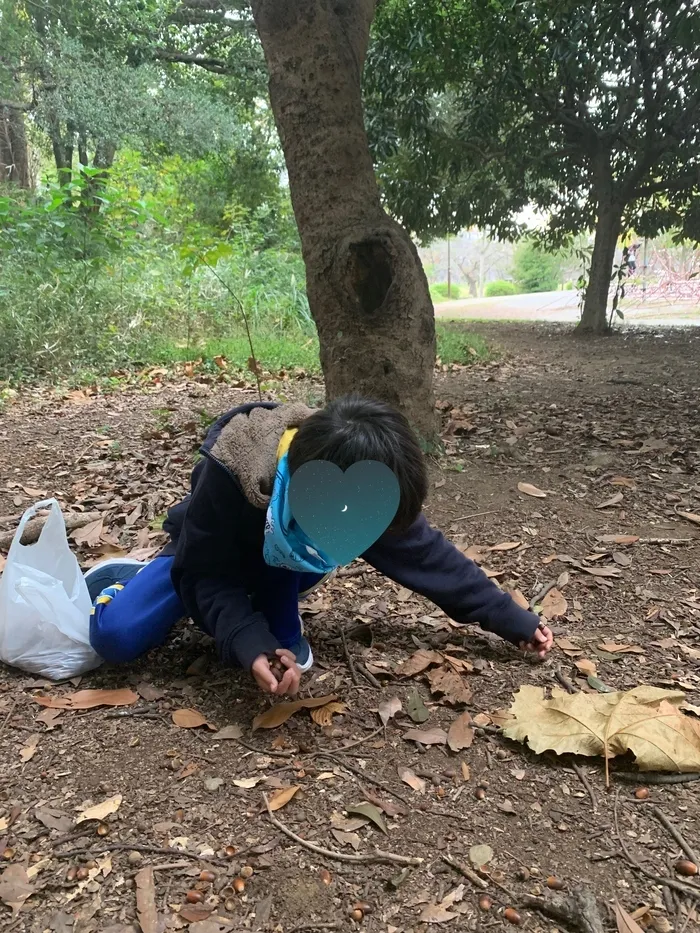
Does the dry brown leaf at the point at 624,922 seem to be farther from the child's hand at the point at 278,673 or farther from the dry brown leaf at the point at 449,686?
the child's hand at the point at 278,673

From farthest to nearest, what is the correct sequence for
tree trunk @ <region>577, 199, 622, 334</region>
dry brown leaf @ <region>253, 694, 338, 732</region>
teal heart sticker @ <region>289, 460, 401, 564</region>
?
tree trunk @ <region>577, 199, 622, 334</region>
dry brown leaf @ <region>253, 694, 338, 732</region>
teal heart sticker @ <region>289, 460, 401, 564</region>

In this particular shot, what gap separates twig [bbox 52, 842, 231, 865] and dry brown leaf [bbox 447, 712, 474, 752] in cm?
52

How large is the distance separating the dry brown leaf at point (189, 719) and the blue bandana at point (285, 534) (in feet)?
1.47

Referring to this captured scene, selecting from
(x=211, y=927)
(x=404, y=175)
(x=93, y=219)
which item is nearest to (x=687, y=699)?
(x=211, y=927)

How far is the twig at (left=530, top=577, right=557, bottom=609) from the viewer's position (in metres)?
1.95

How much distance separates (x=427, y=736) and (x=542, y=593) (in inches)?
29.4

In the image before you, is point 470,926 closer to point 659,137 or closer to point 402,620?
point 402,620

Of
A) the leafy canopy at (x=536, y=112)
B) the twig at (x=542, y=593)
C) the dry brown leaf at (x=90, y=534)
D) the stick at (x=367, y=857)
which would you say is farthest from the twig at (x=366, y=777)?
the leafy canopy at (x=536, y=112)

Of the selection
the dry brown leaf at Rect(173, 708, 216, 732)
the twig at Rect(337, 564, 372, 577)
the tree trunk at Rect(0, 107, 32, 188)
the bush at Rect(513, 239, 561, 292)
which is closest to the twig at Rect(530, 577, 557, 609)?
the twig at Rect(337, 564, 372, 577)

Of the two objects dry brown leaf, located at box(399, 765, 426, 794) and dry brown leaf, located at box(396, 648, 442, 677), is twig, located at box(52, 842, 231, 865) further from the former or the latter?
dry brown leaf, located at box(396, 648, 442, 677)

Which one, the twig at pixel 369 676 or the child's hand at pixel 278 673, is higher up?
the child's hand at pixel 278 673

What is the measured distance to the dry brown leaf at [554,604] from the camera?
1.89 meters

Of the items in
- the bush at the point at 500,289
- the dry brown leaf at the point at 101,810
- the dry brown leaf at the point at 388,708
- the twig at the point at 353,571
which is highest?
the bush at the point at 500,289

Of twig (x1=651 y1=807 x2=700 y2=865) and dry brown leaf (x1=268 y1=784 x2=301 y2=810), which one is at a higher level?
dry brown leaf (x1=268 y1=784 x2=301 y2=810)
